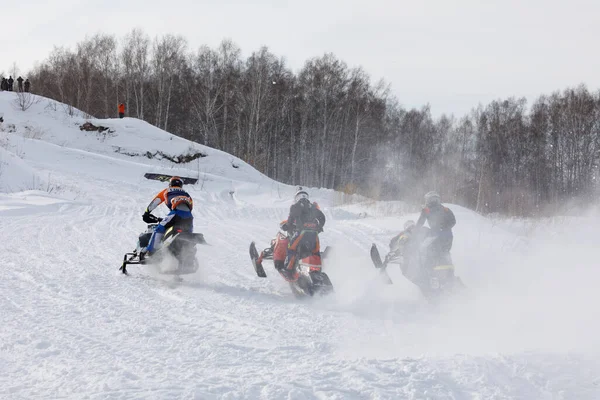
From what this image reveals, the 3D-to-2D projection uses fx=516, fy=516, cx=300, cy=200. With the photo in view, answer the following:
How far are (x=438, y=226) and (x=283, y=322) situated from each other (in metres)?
2.92

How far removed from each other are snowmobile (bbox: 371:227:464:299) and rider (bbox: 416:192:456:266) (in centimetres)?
5

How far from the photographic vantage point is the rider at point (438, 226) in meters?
7.30

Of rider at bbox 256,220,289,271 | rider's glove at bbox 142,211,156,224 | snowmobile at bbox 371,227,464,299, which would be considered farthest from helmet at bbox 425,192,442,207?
rider's glove at bbox 142,211,156,224

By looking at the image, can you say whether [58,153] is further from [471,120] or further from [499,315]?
[471,120]

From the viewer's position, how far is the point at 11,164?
2098 cm

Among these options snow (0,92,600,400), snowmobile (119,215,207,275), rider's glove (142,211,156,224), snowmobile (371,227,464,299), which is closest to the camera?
snow (0,92,600,400)

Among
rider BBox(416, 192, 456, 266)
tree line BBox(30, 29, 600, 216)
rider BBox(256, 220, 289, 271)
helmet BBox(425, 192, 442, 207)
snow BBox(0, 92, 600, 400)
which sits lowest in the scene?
snow BBox(0, 92, 600, 400)

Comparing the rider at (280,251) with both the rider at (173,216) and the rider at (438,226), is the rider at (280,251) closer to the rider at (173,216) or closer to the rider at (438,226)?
the rider at (173,216)

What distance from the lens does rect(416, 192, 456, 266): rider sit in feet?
24.0

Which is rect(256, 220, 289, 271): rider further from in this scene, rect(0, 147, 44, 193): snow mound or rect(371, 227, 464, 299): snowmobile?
rect(0, 147, 44, 193): snow mound

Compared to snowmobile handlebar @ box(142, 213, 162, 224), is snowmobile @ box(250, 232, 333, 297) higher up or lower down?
lower down

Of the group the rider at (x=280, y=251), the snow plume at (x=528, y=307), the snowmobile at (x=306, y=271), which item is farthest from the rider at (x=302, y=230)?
the snow plume at (x=528, y=307)

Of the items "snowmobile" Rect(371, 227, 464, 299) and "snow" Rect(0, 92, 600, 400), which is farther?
"snowmobile" Rect(371, 227, 464, 299)

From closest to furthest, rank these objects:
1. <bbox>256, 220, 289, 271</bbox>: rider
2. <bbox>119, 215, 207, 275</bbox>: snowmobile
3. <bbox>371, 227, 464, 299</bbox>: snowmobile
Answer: <bbox>371, 227, 464, 299</bbox>: snowmobile
<bbox>119, 215, 207, 275</bbox>: snowmobile
<bbox>256, 220, 289, 271</bbox>: rider
